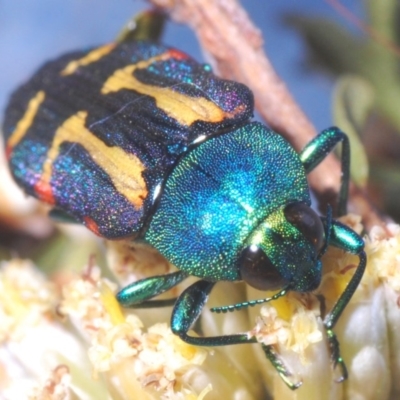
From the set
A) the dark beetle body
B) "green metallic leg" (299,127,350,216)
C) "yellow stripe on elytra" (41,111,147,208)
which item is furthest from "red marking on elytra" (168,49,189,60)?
"green metallic leg" (299,127,350,216)

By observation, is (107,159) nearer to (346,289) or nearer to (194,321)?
(194,321)

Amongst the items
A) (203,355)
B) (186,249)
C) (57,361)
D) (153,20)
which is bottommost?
(57,361)

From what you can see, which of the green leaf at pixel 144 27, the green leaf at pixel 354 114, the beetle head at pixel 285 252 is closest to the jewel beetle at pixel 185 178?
the beetle head at pixel 285 252

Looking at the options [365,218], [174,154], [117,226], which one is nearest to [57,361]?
[117,226]

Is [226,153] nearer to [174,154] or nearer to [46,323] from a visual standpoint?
[174,154]

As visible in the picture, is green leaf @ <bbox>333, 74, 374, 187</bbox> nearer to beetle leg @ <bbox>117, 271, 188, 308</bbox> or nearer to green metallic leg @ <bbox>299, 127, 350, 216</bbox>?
green metallic leg @ <bbox>299, 127, 350, 216</bbox>

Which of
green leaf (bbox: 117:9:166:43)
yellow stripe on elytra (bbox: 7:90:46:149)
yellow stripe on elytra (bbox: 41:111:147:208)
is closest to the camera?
yellow stripe on elytra (bbox: 41:111:147:208)

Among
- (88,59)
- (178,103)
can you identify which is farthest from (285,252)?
(88,59)
